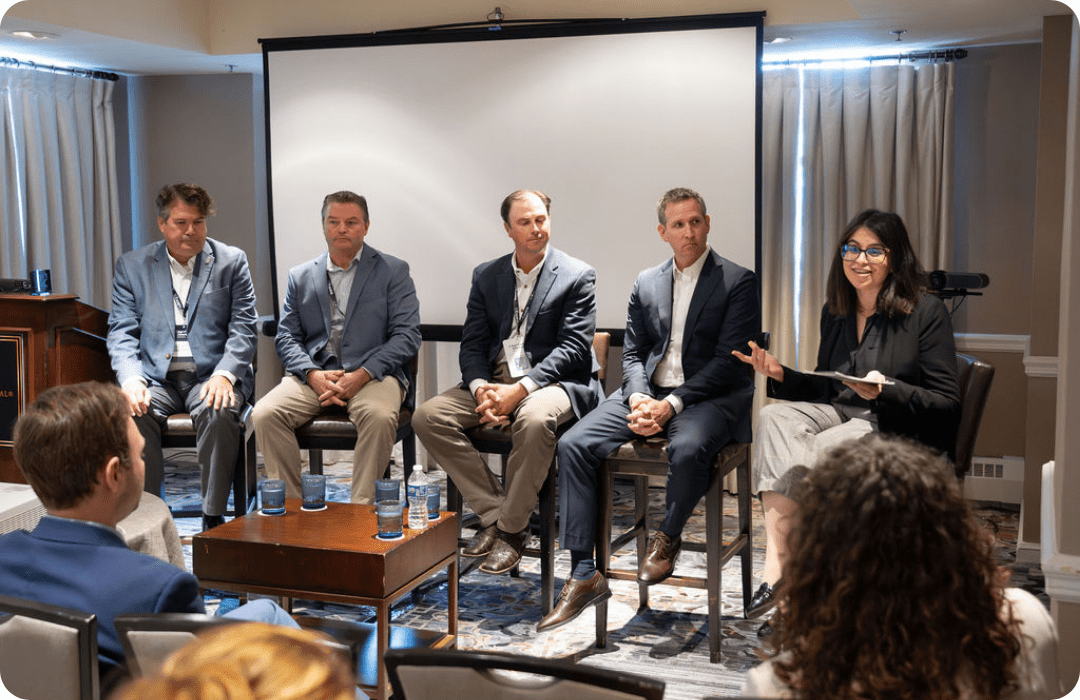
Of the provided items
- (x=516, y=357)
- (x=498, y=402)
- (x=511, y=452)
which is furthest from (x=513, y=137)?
(x=511, y=452)

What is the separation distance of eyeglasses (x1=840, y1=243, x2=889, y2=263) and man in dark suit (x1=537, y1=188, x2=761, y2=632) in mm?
422

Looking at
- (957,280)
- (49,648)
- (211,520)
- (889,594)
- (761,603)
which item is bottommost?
(761,603)

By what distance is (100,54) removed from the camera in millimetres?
5391

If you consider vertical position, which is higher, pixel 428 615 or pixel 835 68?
pixel 835 68

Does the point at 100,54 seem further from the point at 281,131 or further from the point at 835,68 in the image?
the point at 835,68

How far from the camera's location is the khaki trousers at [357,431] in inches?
157

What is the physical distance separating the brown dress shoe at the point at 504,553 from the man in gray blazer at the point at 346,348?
1.81ft

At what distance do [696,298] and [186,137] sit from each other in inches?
147

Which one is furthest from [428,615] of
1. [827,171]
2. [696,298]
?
[827,171]

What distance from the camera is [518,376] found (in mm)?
4086

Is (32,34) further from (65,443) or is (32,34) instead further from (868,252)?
(868,252)

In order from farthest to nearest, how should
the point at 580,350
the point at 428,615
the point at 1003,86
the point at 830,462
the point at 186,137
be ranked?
1. the point at 186,137
2. the point at 1003,86
3. the point at 580,350
4. the point at 428,615
5. the point at 830,462

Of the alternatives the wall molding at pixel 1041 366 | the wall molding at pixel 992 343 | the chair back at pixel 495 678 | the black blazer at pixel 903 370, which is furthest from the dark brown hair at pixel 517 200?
the chair back at pixel 495 678

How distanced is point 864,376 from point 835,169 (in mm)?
2174
